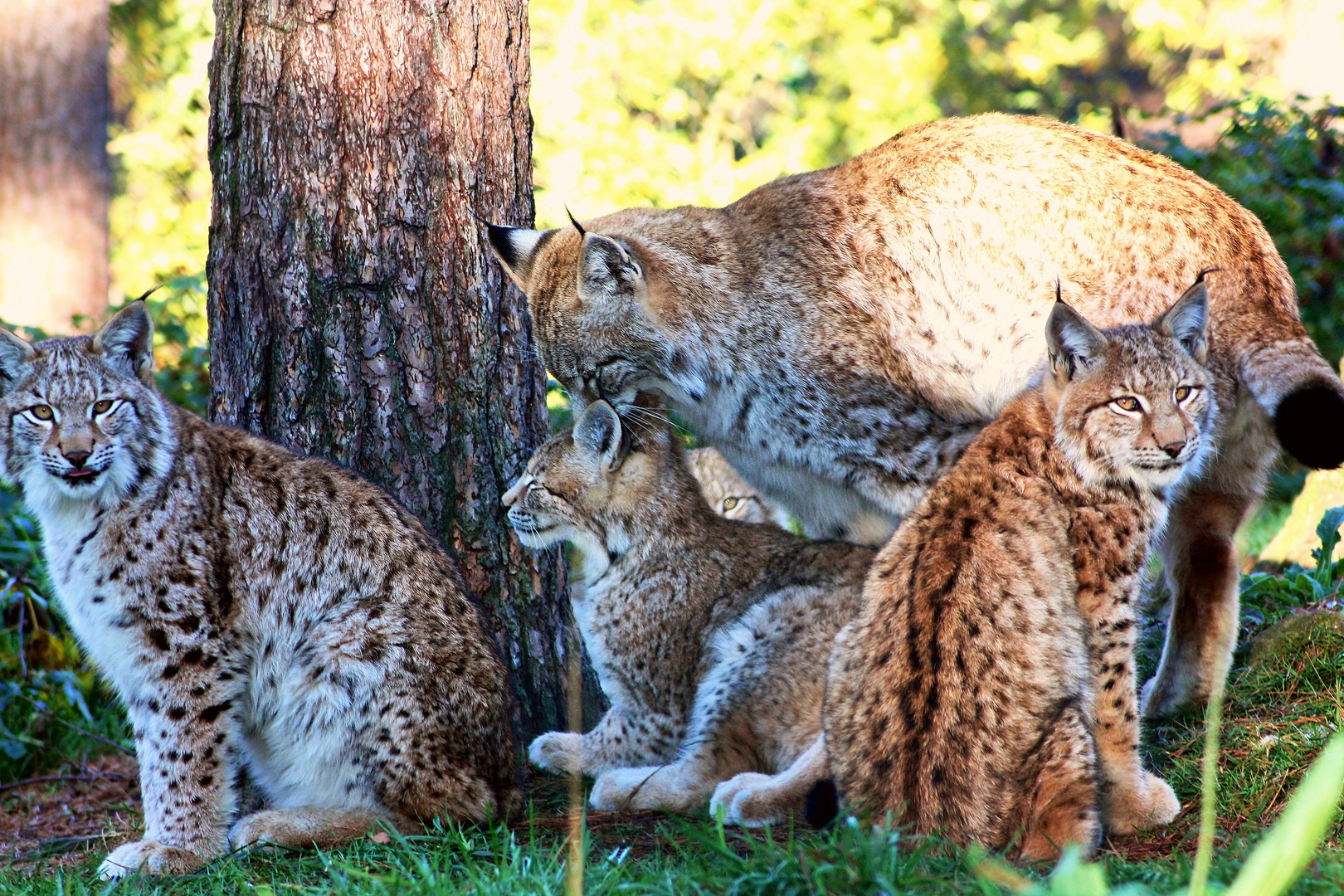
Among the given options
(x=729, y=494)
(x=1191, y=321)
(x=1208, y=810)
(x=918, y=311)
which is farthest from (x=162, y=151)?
(x=1208, y=810)

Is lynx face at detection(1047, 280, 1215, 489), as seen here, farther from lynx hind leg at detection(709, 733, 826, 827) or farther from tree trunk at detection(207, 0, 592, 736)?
tree trunk at detection(207, 0, 592, 736)

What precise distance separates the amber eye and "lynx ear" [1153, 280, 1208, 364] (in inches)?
12.1

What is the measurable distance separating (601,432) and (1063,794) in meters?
2.27

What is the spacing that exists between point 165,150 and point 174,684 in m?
10.3

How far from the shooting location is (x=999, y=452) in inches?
160

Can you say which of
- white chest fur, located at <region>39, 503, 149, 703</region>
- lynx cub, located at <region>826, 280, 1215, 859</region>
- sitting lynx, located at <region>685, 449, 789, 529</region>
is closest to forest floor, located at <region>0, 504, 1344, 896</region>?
lynx cub, located at <region>826, 280, 1215, 859</region>

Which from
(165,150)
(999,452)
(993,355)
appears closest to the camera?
(999,452)

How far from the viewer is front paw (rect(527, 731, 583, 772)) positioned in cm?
466

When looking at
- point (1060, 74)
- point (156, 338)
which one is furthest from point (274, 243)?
point (1060, 74)

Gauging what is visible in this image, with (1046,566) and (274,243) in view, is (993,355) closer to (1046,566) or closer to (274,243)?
(1046,566)

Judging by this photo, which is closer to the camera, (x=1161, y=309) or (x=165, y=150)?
(x=1161, y=309)

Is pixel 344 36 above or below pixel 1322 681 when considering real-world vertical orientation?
above

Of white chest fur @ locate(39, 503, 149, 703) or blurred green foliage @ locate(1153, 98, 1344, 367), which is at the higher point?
blurred green foliage @ locate(1153, 98, 1344, 367)

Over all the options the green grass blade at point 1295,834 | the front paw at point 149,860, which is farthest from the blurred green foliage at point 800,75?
the green grass blade at point 1295,834
